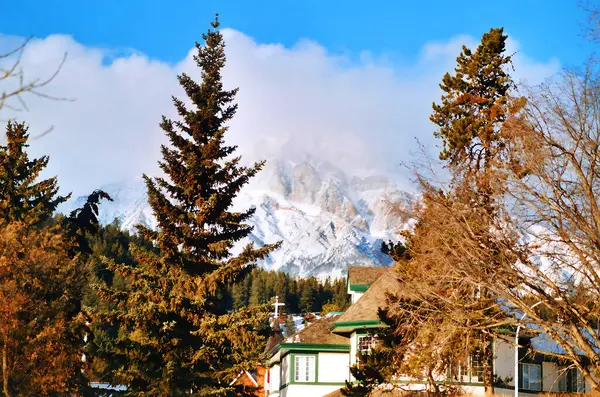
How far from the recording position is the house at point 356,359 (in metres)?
37.0

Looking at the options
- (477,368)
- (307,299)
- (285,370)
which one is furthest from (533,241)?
(307,299)

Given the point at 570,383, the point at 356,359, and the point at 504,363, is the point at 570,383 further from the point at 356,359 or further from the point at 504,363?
the point at 356,359

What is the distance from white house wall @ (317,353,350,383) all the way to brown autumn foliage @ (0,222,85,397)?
11338mm

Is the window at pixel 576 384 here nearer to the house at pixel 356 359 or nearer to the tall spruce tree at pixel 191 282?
the house at pixel 356 359

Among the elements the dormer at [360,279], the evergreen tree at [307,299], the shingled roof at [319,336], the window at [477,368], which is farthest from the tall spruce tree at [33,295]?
the evergreen tree at [307,299]

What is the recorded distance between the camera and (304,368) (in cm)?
4166

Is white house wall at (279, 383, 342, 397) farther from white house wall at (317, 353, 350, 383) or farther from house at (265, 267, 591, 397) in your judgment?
white house wall at (317, 353, 350, 383)

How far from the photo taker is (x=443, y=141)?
134ft

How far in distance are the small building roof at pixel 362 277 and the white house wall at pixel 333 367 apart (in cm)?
337

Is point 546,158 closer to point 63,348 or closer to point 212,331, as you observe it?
point 212,331

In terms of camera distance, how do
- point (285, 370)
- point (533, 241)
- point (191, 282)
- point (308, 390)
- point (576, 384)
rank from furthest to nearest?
point (285, 370), point (576, 384), point (308, 390), point (191, 282), point (533, 241)

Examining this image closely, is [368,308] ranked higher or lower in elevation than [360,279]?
lower

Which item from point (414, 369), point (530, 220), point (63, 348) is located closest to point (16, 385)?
point (63, 348)

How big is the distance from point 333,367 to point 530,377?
30.0 ft
